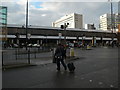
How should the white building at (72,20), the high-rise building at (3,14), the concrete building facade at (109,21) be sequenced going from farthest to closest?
1. the white building at (72,20)
2. the concrete building facade at (109,21)
3. the high-rise building at (3,14)

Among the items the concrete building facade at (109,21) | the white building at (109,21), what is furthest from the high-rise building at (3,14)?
the white building at (109,21)

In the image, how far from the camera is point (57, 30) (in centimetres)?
9600

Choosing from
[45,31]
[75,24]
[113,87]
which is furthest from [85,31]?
[113,87]

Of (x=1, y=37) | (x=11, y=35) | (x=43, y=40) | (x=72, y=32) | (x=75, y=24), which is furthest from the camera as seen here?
(x=75, y=24)

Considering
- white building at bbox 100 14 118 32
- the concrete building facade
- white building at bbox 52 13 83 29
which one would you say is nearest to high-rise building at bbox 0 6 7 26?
the concrete building facade

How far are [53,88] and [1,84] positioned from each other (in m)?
2.44

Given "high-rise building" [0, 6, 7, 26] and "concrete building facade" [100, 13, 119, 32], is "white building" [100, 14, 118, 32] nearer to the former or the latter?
"concrete building facade" [100, 13, 119, 32]

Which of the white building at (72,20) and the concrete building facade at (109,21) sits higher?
the white building at (72,20)

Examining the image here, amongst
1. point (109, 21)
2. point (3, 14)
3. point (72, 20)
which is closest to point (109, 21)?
point (109, 21)

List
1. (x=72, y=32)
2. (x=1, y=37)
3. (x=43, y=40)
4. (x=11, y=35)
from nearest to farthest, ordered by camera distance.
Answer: (x=1, y=37) → (x=11, y=35) → (x=43, y=40) → (x=72, y=32)

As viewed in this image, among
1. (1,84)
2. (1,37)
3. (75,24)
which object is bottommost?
(1,84)

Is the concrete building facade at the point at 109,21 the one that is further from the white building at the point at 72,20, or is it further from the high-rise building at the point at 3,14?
the high-rise building at the point at 3,14

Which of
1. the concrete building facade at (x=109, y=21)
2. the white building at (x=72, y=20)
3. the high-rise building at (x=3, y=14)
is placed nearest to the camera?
the high-rise building at (x=3, y=14)

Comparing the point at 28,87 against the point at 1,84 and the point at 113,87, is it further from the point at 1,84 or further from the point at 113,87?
the point at 113,87
